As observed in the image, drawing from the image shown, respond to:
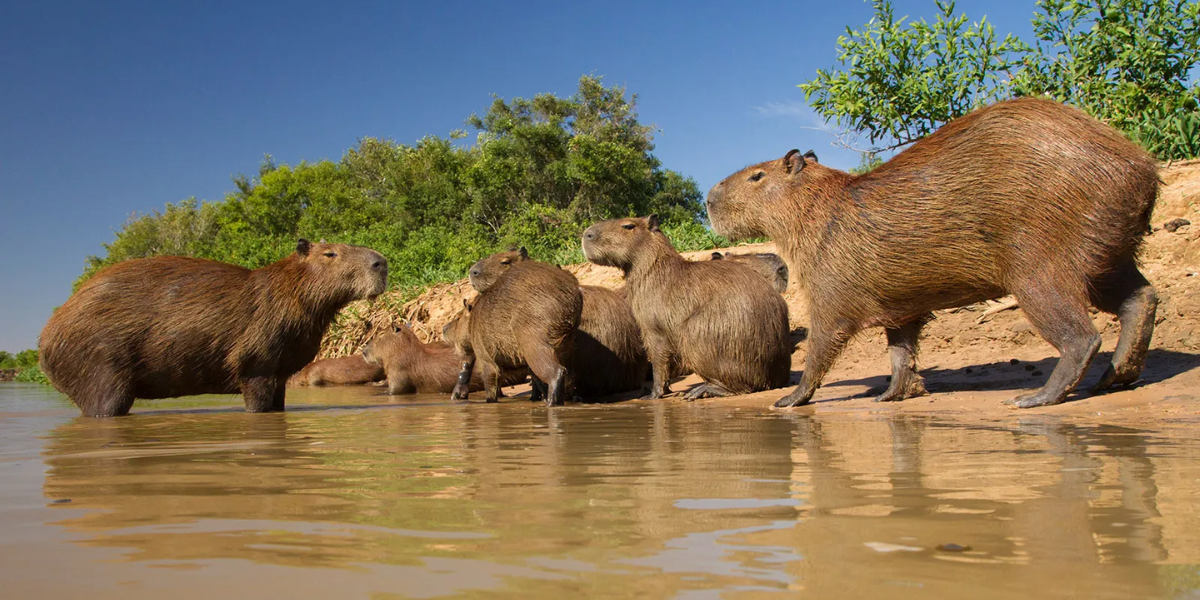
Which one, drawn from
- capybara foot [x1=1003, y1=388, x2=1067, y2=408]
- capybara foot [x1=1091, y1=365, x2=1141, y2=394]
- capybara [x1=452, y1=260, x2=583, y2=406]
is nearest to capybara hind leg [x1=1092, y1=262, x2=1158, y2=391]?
capybara foot [x1=1091, y1=365, x2=1141, y2=394]

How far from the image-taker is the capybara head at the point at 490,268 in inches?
309

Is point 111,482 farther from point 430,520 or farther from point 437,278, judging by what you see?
point 437,278

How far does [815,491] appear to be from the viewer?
2.14m

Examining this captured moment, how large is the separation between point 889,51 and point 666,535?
32.4 ft

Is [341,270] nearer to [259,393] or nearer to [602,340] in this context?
[259,393]

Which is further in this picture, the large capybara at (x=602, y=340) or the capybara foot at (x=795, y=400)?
the large capybara at (x=602, y=340)

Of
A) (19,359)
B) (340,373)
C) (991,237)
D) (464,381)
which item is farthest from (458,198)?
(991,237)

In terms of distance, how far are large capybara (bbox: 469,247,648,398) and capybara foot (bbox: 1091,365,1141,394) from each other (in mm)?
3592

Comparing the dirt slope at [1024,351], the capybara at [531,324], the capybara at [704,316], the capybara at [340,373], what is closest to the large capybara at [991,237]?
the dirt slope at [1024,351]

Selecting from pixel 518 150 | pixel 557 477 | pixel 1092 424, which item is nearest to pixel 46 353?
pixel 557 477

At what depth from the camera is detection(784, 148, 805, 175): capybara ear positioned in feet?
19.0

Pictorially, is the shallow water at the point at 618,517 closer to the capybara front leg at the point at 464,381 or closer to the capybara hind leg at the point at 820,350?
the capybara hind leg at the point at 820,350

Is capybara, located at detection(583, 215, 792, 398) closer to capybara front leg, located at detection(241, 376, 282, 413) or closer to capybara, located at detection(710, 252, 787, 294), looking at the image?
capybara, located at detection(710, 252, 787, 294)

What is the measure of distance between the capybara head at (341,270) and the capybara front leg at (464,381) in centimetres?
190
